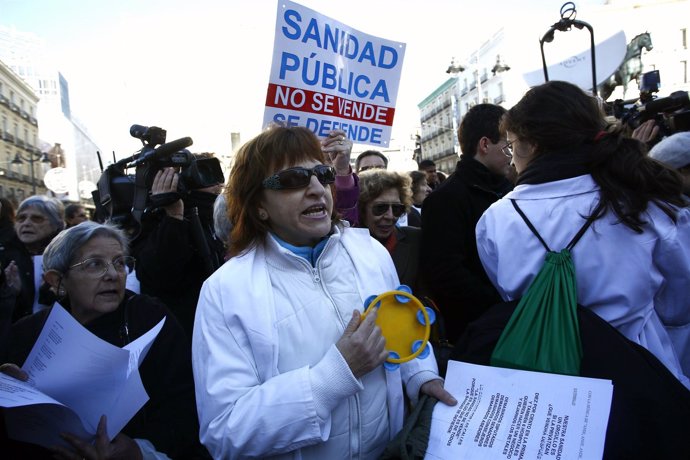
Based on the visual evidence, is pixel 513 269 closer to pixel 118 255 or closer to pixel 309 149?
pixel 309 149

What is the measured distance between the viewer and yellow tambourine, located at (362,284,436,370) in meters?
1.66

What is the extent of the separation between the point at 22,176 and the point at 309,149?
56.1m

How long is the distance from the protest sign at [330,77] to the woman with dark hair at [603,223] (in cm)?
174

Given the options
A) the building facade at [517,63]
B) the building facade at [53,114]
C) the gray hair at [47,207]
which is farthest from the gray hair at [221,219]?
the building facade at [53,114]

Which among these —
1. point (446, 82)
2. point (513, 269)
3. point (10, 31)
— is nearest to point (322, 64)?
point (513, 269)

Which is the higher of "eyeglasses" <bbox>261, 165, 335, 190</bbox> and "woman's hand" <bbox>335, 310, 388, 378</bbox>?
"eyeglasses" <bbox>261, 165, 335, 190</bbox>

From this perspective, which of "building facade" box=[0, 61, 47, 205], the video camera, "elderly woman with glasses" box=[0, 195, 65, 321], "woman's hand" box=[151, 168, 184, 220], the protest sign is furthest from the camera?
"building facade" box=[0, 61, 47, 205]

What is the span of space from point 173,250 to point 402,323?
5.29 ft

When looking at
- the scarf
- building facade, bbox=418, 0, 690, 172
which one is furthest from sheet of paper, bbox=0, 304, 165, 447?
building facade, bbox=418, 0, 690, 172

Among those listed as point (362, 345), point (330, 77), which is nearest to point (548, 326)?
point (362, 345)

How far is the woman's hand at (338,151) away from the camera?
9.39 feet

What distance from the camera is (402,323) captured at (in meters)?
1.70

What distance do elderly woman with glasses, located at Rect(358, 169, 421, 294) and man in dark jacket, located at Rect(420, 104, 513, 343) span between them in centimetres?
39

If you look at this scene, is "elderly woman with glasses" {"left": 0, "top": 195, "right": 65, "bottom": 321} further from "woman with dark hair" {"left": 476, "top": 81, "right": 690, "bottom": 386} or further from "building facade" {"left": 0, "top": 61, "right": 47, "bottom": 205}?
"building facade" {"left": 0, "top": 61, "right": 47, "bottom": 205}
